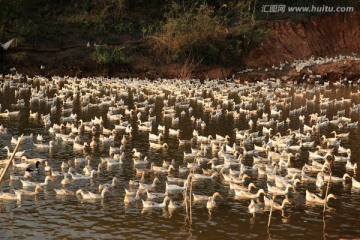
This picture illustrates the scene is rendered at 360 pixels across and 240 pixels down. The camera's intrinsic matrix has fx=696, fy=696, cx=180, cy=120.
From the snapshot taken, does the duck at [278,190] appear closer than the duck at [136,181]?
Yes

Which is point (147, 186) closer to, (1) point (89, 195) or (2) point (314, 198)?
(1) point (89, 195)

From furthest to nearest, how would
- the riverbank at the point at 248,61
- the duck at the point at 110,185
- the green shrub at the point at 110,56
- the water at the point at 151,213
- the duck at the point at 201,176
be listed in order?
the green shrub at the point at 110,56 < the riverbank at the point at 248,61 < the duck at the point at 201,176 < the duck at the point at 110,185 < the water at the point at 151,213

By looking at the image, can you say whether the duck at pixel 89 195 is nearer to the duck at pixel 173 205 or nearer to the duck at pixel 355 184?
the duck at pixel 173 205

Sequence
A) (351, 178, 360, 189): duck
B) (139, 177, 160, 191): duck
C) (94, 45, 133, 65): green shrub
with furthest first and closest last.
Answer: (94, 45, 133, 65): green shrub
(351, 178, 360, 189): duck
(139, 177, 160, 191): duck

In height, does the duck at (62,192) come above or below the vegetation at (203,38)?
below

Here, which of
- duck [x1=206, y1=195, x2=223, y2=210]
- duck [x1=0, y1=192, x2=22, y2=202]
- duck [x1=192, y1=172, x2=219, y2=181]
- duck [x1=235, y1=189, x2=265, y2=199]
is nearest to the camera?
duck [x1=206, y1=195, x2=223, y2=210]

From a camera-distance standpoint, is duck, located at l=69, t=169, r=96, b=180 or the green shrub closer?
duck, located at l=69, t=169, r=96, b=180

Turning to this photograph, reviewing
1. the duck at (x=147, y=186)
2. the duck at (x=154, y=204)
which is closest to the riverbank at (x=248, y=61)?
the duck at (x=147, y=186)

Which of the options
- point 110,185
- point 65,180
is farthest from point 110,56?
point 110,185

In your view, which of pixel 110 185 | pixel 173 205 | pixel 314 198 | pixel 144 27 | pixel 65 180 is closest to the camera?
pixel 173 205

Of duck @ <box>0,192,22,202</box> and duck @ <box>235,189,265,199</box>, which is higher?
duck @ <box>235,189,265,199</box>

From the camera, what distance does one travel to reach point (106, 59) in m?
77.2

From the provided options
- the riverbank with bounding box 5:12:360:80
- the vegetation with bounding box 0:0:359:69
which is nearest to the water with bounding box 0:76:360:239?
the riverbank with bounding box 5:12:360:80

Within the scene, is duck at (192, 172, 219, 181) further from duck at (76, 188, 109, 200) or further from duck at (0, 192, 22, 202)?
duck at (0, 192, 22, 202)
